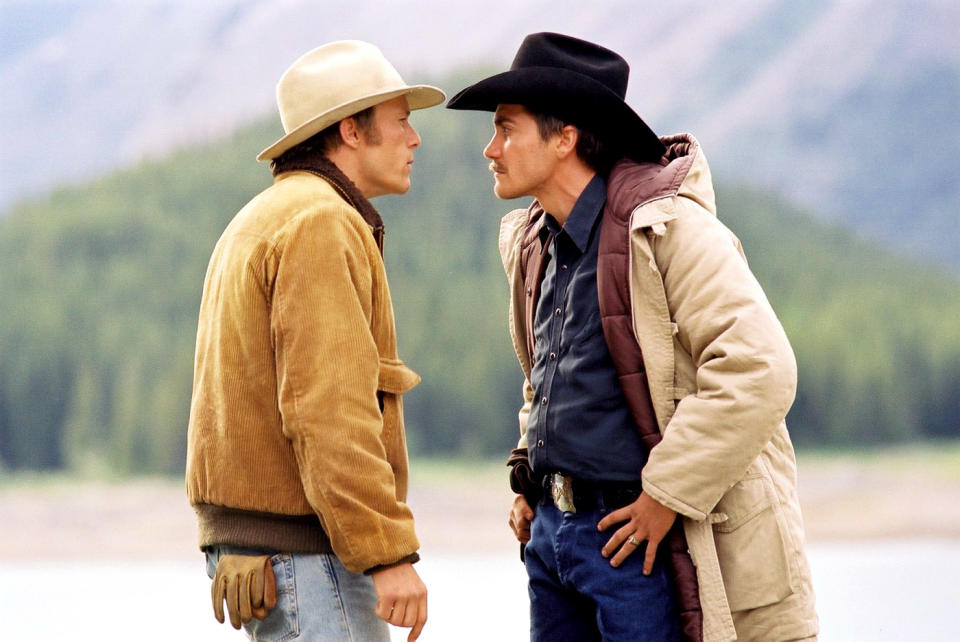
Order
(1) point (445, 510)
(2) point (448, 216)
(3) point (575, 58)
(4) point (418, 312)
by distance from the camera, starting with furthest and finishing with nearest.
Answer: (2) point (448, 216) → (4) point (418, 312) → (1) point (445, 510) → (3) point (575, 58)

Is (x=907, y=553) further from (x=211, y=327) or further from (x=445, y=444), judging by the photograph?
(x=211, y=327)

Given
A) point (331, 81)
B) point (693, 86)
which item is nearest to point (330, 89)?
point (331, 81)

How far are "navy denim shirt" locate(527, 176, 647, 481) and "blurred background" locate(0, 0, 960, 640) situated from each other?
18.0 feet

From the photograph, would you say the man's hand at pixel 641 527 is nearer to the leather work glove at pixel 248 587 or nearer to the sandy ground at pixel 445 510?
the leather work glove at pixel 248 587

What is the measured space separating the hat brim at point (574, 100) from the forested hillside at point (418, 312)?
246 inches

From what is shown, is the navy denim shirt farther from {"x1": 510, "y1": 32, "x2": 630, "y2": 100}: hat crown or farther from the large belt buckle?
{"x1": 510, "y1": 32, "x2": 630, "y2": 100}: hat crown

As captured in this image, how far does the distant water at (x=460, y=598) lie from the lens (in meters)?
4.36

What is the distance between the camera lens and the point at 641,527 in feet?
5.73

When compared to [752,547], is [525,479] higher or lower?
higher

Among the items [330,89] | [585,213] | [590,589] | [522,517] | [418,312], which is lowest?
[590,589]

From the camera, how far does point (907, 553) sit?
648 cm

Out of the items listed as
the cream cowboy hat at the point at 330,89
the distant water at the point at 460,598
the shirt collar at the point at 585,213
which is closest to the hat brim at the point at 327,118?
the cream cowboy hat at the point at 330,89

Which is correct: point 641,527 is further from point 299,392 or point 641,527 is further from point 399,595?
point 299,392

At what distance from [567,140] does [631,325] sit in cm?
35
